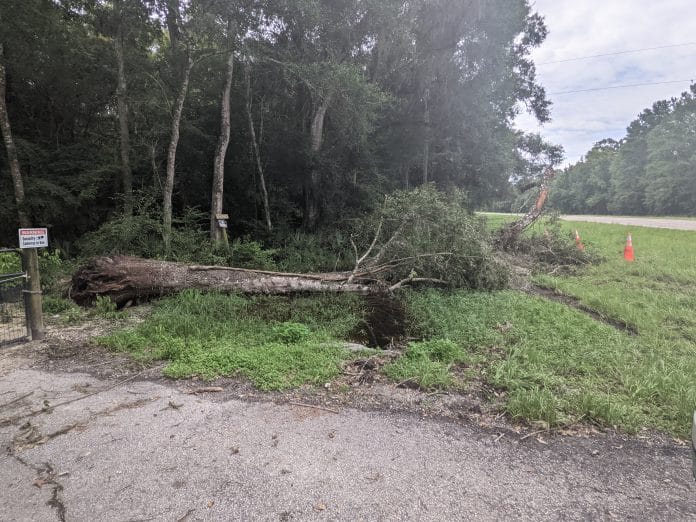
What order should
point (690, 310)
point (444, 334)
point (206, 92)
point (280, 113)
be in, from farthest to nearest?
point (280, 113), point (206, 92), point (690, 310), point (444, 334)

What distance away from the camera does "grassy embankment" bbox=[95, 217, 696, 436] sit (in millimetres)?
3188

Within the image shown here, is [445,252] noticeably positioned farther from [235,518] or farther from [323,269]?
[235,518]

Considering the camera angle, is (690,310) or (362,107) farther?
(362,107)

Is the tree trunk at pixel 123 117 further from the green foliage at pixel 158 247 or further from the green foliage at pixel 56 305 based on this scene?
the green foliage at pixel 56 305

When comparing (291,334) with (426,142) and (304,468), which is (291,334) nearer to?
(304,468)

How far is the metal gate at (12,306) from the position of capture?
4.55m

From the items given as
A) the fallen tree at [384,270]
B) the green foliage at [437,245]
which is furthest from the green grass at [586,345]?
the fallen tree at [384,270]

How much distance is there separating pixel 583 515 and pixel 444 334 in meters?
3.03

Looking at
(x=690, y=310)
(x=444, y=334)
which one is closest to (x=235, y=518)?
(x=444, y=334)

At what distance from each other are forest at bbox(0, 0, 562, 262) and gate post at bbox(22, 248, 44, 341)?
4.49 metres

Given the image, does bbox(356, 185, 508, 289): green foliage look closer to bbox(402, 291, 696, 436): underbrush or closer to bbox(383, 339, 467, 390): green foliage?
bbox(402, 291, 696, 436): underbrush

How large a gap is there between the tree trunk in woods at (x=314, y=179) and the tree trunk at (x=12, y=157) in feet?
26.9

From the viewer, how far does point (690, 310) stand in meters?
5.89

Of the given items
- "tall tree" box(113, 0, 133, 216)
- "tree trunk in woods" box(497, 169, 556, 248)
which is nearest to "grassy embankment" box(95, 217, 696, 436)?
"tree trunk in woods" box(497, 169, 556, 248)
